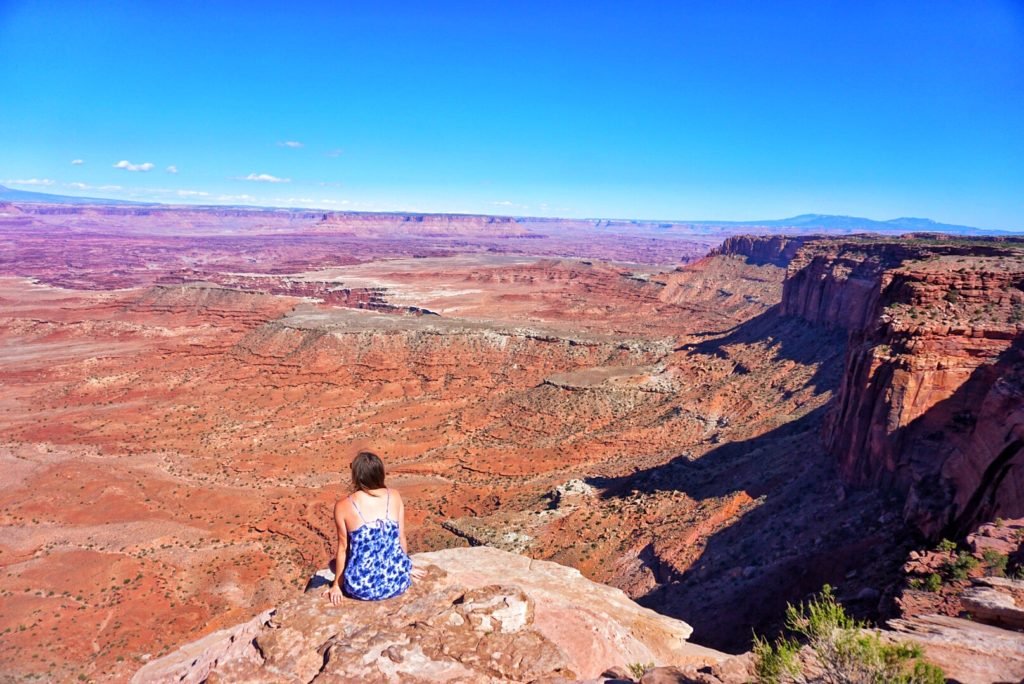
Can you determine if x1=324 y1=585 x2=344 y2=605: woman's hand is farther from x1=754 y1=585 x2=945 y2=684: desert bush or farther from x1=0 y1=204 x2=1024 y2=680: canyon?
x1=0 y1=204 x2=1024 y2=680: canyon

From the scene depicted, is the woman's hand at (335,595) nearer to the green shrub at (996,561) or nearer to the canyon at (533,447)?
the canyon at (533,447)

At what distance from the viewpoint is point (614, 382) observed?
1535 inches

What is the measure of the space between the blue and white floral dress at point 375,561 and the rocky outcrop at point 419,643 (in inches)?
5.6

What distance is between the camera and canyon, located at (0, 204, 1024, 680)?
1469cm

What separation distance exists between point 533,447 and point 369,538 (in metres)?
27.3

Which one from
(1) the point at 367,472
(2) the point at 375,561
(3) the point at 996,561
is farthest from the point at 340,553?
(3) the point at 996,561

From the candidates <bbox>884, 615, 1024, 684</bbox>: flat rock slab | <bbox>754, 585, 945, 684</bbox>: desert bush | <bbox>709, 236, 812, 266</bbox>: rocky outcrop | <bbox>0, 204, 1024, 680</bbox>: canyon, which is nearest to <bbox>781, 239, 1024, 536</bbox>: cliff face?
<bbox>0, 204, 1024, 680</bbox>: canyon

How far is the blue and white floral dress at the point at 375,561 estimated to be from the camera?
5770 millimetres

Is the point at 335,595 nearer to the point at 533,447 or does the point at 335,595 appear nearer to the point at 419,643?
the point at 419,643

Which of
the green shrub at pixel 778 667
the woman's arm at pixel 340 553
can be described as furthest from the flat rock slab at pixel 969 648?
the woman's arm at pixel 340 553

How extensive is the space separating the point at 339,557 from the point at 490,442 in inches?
1121

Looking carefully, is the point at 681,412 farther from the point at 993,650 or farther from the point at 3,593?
the point at 3,593

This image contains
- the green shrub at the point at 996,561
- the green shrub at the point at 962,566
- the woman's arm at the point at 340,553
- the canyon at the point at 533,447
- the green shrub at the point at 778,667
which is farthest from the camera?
the canyon at the point at 533,447

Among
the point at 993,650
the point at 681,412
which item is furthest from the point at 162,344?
the point at 993,650
